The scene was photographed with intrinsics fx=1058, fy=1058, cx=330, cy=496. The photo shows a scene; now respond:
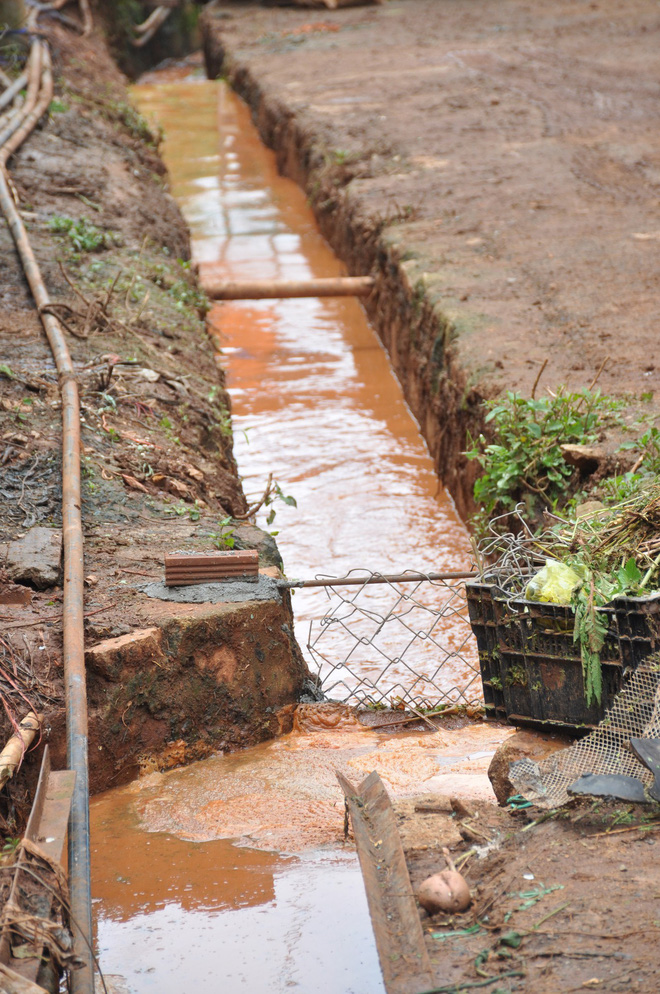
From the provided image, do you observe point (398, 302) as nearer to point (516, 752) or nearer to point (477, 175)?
point (477, 175)

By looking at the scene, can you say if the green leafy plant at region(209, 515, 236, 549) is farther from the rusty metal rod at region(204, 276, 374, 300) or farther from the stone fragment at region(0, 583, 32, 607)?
the rusty metal rod at region(204, 276, 374, 300)

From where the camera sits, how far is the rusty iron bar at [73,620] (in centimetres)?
286

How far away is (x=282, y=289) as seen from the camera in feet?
31.0

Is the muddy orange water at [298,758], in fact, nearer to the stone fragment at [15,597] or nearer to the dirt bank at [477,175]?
the dirt bank at [477,175]

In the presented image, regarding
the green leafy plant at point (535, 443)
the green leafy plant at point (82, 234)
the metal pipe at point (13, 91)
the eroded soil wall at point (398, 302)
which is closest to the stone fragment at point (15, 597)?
the green leafy plant at point (535, 443)

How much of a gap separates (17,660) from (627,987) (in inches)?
91.7

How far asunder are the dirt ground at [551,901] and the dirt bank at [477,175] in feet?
11.0

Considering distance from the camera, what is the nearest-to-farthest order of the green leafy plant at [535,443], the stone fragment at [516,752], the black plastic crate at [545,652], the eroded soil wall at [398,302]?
the black plastic crate at [545,652] < the stone fragment at [516,752] < the green leafy plant at [535,443] < the eroded soil wall at [398,302]

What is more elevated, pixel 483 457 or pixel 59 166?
pixel 59 166

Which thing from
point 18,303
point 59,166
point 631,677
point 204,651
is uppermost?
point 59,166

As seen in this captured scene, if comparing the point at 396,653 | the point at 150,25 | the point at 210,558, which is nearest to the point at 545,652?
the point at 210,558

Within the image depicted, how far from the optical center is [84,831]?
3109 mm

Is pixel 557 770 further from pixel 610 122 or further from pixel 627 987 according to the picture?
pixel 610 122

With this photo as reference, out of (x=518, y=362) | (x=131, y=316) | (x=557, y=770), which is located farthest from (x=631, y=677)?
(x=131, y=316)
